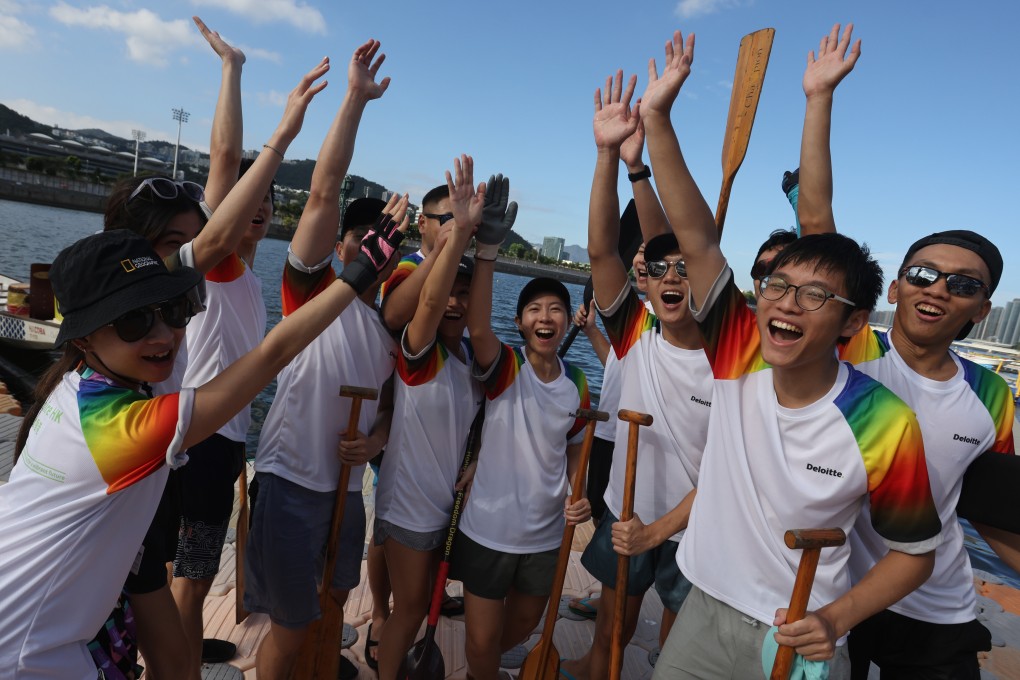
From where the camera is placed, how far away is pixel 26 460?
1.87 metres

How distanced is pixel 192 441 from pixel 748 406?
1.96m

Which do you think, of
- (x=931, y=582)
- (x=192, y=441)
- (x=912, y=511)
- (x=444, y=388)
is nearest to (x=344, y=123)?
(x=444, y=388)

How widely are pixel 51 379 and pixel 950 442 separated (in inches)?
137

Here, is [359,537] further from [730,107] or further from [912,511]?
[730,107]

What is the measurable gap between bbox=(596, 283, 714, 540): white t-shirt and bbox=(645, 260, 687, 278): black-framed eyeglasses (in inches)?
8.3

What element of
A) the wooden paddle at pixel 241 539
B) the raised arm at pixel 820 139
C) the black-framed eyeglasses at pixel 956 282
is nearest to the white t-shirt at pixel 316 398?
the wooden paddle at pixel 241 539

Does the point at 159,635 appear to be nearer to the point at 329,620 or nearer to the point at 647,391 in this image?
the point at 329,620

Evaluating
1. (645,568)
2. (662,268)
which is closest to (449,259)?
(662,268)

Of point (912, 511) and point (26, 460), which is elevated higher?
point (912, 511)

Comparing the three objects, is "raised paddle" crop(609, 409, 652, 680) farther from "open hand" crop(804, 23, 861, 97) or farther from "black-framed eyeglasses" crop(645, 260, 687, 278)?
"open hand" crop(804, 23, 861, 97)

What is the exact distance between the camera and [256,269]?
152ft

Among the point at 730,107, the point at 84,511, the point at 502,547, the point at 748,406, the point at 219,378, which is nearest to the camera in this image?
the point at 84,511

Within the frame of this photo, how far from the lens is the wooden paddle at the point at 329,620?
3.16 metres

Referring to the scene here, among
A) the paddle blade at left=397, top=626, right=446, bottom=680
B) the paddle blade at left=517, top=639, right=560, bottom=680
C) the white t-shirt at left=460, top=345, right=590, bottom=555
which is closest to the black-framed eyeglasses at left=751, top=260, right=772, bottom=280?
the white t-shirt at left=460, top=345, right=590, bottom=555
